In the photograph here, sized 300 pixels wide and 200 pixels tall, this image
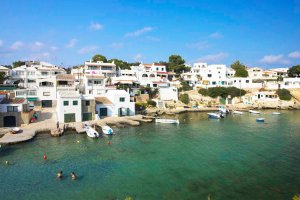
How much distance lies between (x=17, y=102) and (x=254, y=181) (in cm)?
4024

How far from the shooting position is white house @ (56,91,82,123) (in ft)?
160

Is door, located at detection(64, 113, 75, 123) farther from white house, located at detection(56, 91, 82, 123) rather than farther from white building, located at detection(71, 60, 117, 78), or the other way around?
white building, located at detection(71, 60, 117, 78)

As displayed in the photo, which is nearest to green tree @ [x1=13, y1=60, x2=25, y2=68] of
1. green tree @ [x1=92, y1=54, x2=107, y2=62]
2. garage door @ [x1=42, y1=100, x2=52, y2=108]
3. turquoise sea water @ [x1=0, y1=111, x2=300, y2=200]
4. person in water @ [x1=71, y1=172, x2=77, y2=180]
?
green tree @ [x1=92, y1=54, x2=107, y2=62]

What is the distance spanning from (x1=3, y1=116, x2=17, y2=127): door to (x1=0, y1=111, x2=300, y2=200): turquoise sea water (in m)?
8.02

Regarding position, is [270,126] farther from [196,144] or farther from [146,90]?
[146,90]

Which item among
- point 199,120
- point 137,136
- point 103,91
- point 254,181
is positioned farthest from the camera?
point 103,91

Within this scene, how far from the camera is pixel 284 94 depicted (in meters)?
89.4

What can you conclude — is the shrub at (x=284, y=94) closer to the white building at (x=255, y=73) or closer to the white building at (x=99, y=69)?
the white building at (x=255, y=73)

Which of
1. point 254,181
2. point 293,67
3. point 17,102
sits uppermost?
point 293,67

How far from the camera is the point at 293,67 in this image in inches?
4382

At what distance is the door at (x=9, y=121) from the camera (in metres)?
45.3

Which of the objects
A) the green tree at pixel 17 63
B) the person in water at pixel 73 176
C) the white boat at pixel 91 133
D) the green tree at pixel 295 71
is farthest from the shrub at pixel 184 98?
the green tree at pixel 17 63

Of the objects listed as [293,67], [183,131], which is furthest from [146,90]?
[293,67]

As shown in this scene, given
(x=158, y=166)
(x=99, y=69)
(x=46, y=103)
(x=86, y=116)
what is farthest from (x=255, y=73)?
A: (x=158, y=166)
